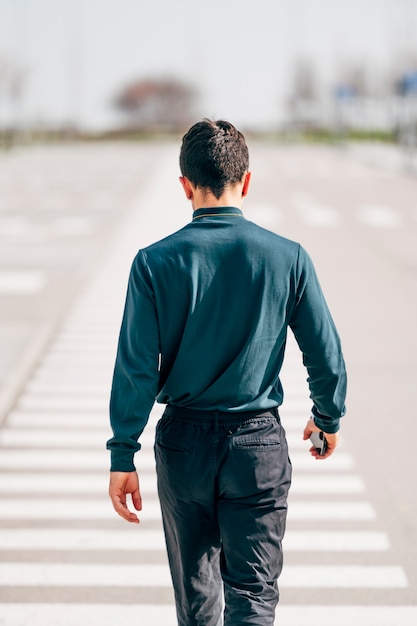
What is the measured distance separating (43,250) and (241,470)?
48.2ft

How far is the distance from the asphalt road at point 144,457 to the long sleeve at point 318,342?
4.73 ft

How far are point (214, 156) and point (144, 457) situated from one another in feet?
12.4

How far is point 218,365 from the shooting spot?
301cm

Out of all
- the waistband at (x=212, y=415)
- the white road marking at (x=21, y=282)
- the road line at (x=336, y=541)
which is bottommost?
the white road marking at (x=21, y=282)

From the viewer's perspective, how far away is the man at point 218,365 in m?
2.97

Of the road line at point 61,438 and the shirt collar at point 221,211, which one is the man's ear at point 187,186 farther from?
the road line at point 61,438

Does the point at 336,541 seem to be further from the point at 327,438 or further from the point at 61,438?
the point at 61,438

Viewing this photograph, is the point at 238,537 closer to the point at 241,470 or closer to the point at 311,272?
the point at 241,470

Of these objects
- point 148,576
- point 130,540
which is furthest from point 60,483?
point 148,576

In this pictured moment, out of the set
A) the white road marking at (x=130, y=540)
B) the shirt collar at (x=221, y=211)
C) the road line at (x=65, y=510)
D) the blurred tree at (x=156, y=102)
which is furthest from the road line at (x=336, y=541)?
the blurred tree at (x=156, y=102)

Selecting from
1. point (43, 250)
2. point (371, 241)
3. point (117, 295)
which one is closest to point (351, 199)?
point (371, 241)

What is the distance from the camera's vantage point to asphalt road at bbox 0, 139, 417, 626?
4.57m

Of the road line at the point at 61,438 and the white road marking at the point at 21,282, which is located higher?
the road line at the point at 61,438

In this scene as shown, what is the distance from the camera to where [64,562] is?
482 centimetres
